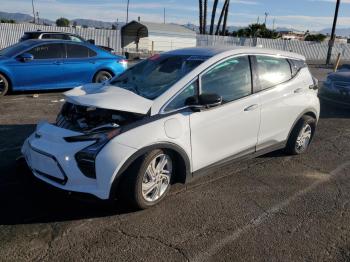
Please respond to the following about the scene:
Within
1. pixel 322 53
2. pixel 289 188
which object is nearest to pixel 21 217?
pixel 289 188

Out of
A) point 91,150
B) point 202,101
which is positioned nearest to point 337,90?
point 202,101

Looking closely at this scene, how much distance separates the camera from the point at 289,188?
482 centimetres

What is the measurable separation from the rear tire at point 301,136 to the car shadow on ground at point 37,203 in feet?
9.66

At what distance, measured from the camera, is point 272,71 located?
5.20 meters

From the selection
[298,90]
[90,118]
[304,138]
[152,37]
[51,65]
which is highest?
[298,90]

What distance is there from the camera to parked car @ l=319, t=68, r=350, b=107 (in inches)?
390

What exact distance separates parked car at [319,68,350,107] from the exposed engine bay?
300 inches

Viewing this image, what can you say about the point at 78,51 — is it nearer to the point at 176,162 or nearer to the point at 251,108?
the point at 251,108

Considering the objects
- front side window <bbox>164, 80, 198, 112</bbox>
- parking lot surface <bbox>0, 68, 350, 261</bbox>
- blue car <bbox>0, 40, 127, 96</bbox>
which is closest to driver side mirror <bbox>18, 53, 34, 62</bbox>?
blue car <bbox>0, 40, 127, 96</bbox>

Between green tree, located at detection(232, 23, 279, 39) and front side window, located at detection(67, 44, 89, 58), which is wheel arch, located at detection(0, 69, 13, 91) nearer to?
front side window, located at detection(67, 44, 89, 58)

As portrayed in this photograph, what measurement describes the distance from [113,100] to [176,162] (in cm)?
93

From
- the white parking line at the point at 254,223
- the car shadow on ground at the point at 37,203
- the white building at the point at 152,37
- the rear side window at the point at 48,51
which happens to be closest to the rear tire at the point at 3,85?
the rear side window at the point at 48,51

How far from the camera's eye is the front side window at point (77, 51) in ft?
34.5

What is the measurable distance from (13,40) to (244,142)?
25.0 m
